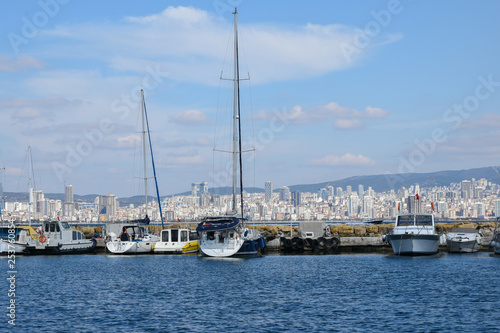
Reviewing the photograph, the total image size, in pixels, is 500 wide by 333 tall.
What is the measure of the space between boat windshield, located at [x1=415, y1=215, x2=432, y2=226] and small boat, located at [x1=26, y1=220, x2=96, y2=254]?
111 feet

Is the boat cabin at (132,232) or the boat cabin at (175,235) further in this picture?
the boat cabin at (132,232)

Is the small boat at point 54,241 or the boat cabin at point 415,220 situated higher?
the boat cabin at point 415,220

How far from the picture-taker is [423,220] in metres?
56.6

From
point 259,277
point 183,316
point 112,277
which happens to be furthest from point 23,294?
point 259,277

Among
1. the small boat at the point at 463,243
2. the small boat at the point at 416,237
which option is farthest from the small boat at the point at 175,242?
the small boat at the point at 463,243

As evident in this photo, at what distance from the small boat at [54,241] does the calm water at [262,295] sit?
26.5 feet

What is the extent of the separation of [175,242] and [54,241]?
12604 millimetres

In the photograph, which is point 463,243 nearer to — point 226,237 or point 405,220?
point 405,220

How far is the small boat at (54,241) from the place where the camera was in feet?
207

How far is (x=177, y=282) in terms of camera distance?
4134 cm

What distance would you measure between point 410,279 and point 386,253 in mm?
19900

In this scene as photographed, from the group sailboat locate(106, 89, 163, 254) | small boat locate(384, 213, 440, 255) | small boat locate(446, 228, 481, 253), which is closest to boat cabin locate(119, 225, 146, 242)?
sailboat locate(106, 89, 163, 254)

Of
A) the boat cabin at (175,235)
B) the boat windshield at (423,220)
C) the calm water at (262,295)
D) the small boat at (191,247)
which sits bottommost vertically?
the calm water at (262,295)

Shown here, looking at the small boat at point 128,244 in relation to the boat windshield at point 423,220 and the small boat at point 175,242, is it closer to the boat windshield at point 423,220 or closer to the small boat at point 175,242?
the small boat at point 175,242
